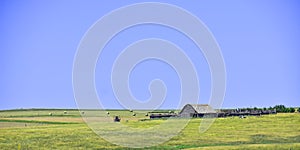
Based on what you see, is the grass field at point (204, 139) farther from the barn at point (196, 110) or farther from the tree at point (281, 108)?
the barn at point (196, 110)

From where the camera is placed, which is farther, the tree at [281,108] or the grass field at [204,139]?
the tree at [281,108]

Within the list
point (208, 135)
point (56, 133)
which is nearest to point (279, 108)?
point (208, 135)

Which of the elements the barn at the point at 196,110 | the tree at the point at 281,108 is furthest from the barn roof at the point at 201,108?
the tree at the point at 281,108

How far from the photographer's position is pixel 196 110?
114 m

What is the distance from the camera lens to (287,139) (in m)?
52.9

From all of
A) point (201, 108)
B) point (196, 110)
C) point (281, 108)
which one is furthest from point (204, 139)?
Answer: point (201, 108)

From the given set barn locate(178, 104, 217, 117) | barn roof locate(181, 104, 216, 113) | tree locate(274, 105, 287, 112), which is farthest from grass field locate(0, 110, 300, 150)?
barn roof locate(181, 104, 216, 113)

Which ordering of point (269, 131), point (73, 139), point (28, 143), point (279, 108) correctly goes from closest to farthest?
point (28, 143), point (73, 139), point (269, 131), point (279, 108)

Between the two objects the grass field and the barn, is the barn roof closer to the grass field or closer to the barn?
the barn

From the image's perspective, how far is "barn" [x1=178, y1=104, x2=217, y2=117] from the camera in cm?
11350

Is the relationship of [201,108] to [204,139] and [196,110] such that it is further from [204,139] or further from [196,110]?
[204,139]

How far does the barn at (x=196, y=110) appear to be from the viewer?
114 metres

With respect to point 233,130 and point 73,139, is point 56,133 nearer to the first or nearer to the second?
point 73,139

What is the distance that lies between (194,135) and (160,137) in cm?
433
